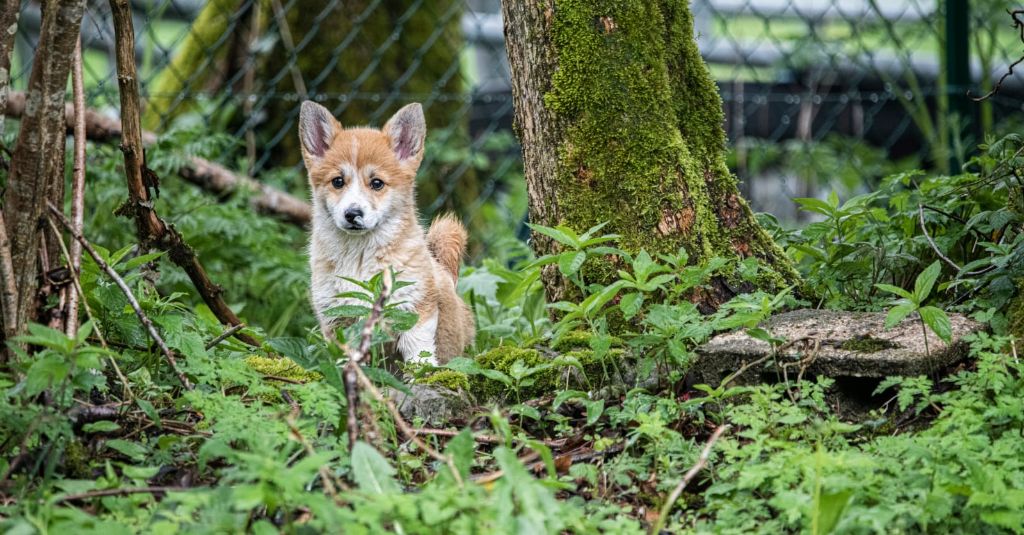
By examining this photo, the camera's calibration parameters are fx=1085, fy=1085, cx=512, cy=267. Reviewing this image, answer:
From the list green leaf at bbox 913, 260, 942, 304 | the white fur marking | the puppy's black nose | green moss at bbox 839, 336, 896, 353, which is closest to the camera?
green leaf at bbox 913, 260, 942, 304

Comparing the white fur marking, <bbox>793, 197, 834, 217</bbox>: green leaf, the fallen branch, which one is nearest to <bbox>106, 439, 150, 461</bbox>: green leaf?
the white fur marking

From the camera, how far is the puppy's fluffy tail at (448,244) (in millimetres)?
4727

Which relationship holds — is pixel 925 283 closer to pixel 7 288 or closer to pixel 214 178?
pixel 7 288

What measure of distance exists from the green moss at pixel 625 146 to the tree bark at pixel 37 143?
1430mm

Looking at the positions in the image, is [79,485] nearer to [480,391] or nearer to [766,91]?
[480,391]

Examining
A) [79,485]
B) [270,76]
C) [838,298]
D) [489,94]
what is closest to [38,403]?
[79,485]

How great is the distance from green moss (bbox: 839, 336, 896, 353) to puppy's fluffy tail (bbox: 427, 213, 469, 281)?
2075mm

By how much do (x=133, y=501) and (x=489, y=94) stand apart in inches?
252

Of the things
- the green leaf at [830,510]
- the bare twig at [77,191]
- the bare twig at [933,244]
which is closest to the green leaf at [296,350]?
the bare twig at [77,191]

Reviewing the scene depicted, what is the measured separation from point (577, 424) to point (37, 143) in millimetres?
1575

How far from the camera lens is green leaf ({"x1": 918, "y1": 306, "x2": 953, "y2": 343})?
103 inches

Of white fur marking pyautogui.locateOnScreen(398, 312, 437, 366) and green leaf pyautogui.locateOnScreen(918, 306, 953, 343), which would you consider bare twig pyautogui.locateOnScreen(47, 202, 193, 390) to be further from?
green leaf pyautogui.locateOnScreen(918, 306, 953, 343)

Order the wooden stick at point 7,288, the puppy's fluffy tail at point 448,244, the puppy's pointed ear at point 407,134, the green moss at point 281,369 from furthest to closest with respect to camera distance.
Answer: the puppy's fluffy tail at point 448,244, the puppy's pointed ear at point 407,134, the green moss at point 281,369, the wooden stick at point 7,288

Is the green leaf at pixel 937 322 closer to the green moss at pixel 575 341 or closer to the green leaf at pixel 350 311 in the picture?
the green moss at pixel 575 341
